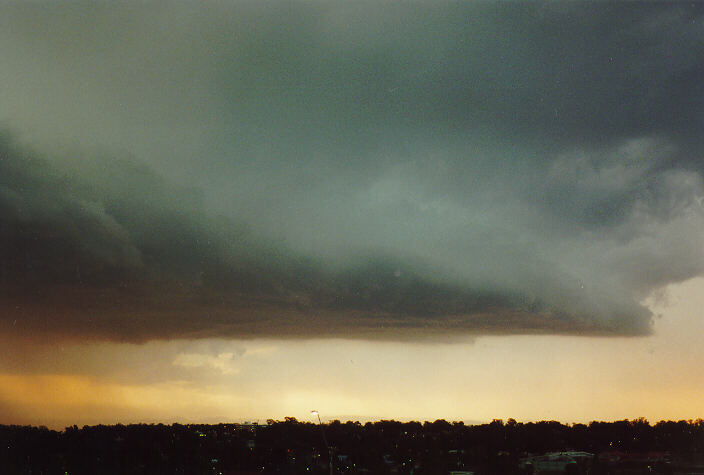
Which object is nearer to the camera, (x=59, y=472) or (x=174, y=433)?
(x=59, y=472)

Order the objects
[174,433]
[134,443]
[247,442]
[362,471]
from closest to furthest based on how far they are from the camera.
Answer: [362,471], [134,443], [247,442], [174,433]

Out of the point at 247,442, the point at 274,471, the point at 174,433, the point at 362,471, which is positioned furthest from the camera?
the point at 174,433

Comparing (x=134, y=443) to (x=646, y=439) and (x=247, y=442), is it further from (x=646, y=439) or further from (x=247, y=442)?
(x=646, y=439)

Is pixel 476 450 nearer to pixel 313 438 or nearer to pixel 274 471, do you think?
pixel 274 471

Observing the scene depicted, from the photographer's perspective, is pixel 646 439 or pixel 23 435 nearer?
pixel 646 439

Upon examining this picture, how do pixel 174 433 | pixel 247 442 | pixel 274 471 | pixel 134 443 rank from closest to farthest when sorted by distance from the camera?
pixel 274 471, pixel 134 443, pixel 247 442, pixel 174 433

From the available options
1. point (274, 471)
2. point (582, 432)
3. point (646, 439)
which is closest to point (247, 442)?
Result: point (274, 471)

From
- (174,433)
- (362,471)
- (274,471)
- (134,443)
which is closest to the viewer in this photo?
(362,471)

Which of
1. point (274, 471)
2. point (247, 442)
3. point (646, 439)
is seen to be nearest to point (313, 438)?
point (247, 442)
